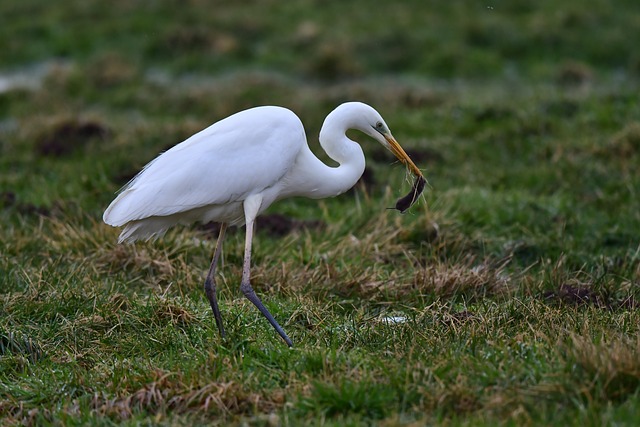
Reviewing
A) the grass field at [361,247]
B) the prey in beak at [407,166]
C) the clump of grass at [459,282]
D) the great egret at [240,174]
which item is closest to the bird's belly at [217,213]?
the great egret at [240,174]

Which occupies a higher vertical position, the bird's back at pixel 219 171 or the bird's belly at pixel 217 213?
the bird's back at pixel 219 171

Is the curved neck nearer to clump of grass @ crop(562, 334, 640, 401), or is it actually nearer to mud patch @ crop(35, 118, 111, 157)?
clump of grass @ crop(562, 334, 640, 401)

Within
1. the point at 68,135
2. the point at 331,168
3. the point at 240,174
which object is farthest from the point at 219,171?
the point at 68,135

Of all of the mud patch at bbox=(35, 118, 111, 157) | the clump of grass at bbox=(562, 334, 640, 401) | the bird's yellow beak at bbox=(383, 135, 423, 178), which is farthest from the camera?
the mud patch at bbox=(35, 118, 111, 157)

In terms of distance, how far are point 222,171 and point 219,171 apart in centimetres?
2

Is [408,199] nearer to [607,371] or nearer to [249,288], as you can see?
[249,288]

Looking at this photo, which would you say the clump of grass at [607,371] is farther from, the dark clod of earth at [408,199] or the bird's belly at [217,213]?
the bird's belly at [217,213]

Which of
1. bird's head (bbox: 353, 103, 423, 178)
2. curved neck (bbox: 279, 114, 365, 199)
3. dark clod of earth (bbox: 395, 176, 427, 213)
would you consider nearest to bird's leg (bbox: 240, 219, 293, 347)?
curved neck (bbox: 279, 114, 365, 199)

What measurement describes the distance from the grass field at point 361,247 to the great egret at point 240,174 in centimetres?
57

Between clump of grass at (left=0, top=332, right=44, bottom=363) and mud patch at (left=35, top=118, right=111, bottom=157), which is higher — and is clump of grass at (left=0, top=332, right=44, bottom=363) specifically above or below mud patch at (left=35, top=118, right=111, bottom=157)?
above

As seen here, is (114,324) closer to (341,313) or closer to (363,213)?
(341,313)

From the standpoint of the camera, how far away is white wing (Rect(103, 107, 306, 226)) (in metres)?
5.50

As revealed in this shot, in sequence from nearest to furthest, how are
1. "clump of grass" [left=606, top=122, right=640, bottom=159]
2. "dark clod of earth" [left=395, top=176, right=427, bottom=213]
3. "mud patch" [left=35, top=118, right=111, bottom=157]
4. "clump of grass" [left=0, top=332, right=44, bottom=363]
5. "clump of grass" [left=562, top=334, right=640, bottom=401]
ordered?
1. "clump of grass" [left=562, top=334, right=640, bottom=401]
2. "clump of grass" [left=0, top=332, right=44, bottom=363]
3. "dark clod of earth" [left=395, top=176, right=427, bottom=213]
4. "clump of grass" [left=606, top=122, right=640, bottom=159]
5. "mud patch" [left=35, top=118, right=111, bottom=157]

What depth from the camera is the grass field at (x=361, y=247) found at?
14.5 feet
